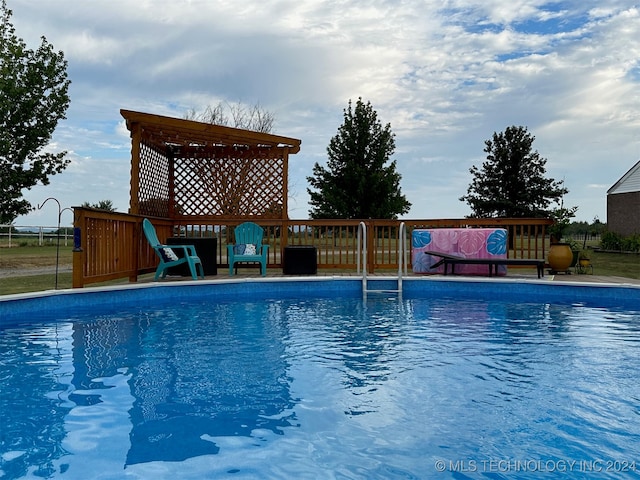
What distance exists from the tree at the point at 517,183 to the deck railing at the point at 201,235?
53.7 feet

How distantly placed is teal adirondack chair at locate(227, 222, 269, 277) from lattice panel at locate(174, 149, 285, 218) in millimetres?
793

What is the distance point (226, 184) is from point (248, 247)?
1665 mm

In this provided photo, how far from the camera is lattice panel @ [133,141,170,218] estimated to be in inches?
303

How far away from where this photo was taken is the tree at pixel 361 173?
60.5ft

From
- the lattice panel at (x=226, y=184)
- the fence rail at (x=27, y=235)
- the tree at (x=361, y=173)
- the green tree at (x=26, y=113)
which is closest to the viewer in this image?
the lattice panel at (x=226, y=184)

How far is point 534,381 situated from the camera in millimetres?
2791

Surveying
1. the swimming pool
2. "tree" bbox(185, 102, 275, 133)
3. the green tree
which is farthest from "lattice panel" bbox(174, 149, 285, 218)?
"tree" bbox(185, 102, 275, 133)

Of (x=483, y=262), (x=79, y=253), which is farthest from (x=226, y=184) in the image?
(x=483, y=262)

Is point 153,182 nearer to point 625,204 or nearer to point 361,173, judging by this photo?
point 361,173

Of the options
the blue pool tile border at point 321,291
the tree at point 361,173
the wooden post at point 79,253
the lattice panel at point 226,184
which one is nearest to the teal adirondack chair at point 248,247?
the lattice panel at point 226,184

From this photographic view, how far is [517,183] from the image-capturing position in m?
24.2

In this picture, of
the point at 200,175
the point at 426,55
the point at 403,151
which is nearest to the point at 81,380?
the point at 200,175

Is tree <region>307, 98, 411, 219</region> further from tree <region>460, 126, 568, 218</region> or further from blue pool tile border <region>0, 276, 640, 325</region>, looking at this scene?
blue pool tile border <region>0, 276, 640, 325</region>

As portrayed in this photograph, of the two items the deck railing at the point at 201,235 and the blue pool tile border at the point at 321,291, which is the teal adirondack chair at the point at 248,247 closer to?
the deck railing at the point at 201,235
